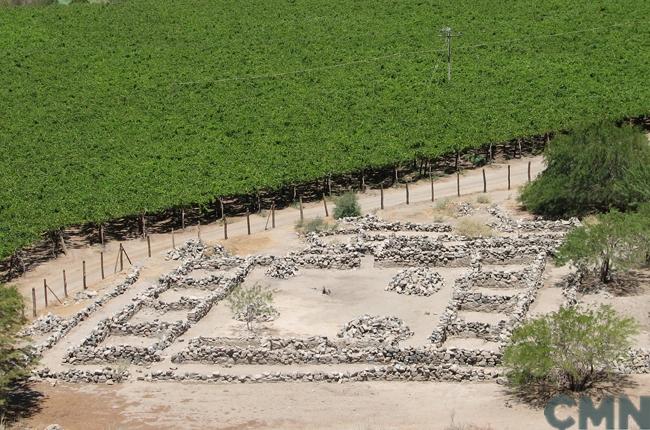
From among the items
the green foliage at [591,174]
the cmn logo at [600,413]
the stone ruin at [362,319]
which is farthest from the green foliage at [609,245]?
the cmn logo at [600,413]

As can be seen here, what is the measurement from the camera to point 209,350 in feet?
149

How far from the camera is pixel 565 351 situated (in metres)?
40.7

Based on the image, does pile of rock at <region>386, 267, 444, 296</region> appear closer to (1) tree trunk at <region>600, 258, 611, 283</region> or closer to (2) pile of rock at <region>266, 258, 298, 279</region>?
(2) pile of rock at <region>266, 258, 298, 279</region>

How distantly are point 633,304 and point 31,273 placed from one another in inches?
1099

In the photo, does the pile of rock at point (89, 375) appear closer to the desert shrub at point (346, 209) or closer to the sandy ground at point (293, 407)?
the sandy ground at point (293, 407)

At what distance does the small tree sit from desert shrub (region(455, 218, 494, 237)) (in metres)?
12.6

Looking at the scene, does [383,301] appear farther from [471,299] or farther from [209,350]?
[209,350]

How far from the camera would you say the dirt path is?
58469 mm

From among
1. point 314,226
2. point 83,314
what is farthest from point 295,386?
point 314,226

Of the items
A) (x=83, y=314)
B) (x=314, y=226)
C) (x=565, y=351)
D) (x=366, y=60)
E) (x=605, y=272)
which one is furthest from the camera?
(x=366, y=60)

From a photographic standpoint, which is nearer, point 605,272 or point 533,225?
point 605,272

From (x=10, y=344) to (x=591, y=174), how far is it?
30373 mm

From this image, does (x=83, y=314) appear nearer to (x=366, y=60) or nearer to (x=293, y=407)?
(x=293, y=407)

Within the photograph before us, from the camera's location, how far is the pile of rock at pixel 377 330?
152 feet
